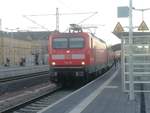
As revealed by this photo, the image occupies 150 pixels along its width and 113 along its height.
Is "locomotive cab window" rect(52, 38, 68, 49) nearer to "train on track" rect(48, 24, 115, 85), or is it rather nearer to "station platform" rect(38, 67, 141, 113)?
"train on track" rect(48, 24, 115, 85)

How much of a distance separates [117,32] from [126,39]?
1269mm

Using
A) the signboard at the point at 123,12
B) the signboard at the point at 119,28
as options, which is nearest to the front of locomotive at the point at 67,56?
the signboard at the point at 119,28

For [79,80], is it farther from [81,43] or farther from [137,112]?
[137,112]

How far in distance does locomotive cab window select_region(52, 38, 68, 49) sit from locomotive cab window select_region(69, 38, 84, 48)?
11.3 inches

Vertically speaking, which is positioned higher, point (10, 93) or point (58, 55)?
point (58, 55)

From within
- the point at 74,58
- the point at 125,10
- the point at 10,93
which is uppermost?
the point at 125,10

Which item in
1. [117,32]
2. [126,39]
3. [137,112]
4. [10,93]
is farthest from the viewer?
[10,93]

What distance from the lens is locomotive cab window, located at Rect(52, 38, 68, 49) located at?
27.0 m

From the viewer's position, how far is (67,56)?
26547 millimetres

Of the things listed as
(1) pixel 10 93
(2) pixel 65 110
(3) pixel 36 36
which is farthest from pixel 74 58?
(3) pixel 36 36

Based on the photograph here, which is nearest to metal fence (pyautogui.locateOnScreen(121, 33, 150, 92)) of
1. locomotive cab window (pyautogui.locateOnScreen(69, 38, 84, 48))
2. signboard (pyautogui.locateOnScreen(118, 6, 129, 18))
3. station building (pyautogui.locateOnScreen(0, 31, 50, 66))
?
signboard (pyautogui.locateOnScreen(118, 6, 129, 18))

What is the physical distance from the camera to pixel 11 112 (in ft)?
51.3

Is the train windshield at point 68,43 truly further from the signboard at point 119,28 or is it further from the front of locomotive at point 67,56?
the signboard at point 119,28

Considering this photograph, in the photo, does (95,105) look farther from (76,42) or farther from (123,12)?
(76,42)
